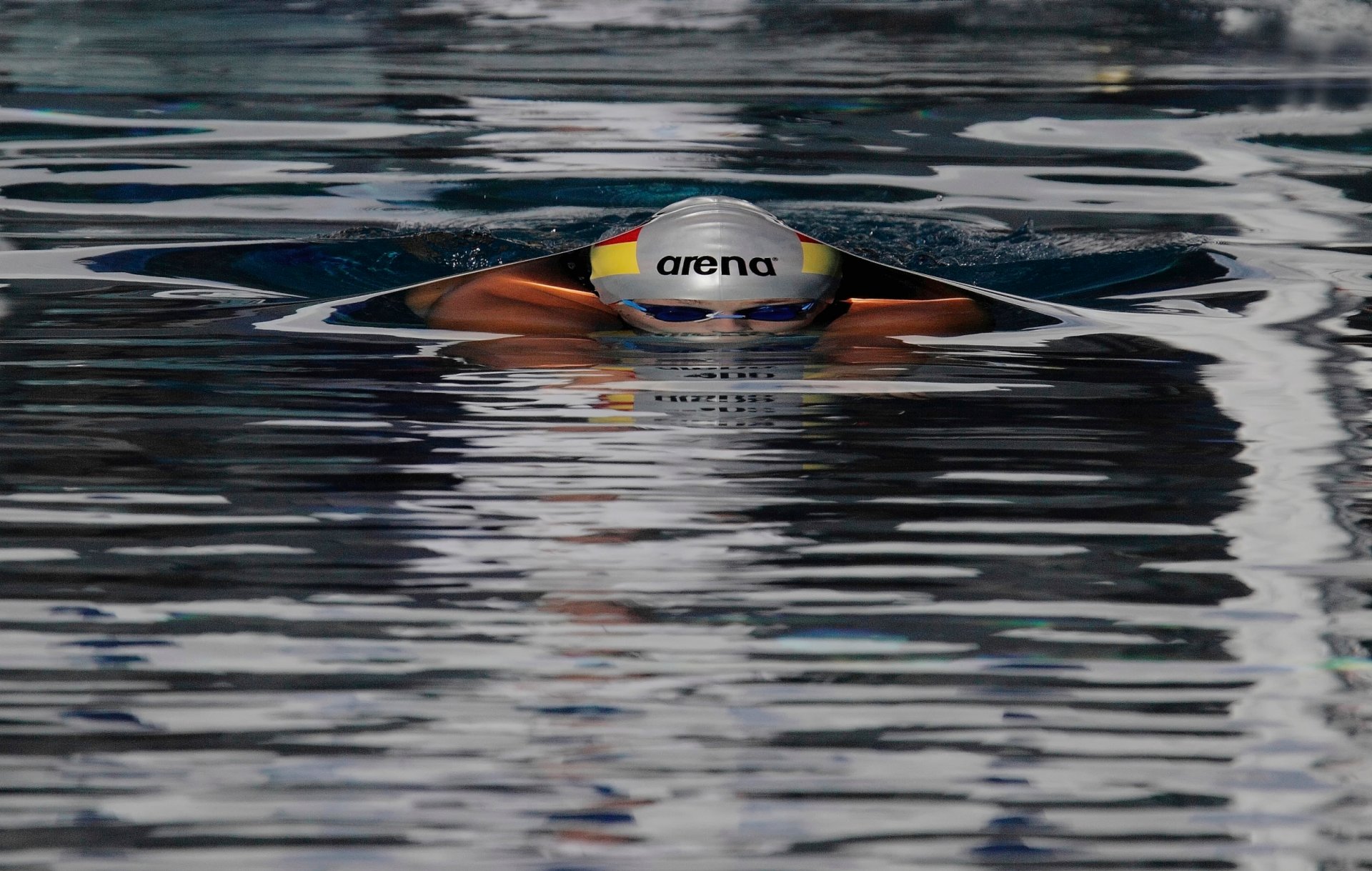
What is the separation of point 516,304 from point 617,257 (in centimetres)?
38

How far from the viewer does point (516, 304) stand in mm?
5332

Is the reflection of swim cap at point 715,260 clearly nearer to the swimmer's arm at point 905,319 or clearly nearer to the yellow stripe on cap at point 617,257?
the yellow stripe on cap at point 617,257

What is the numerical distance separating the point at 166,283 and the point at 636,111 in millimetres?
5232

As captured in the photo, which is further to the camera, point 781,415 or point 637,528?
point 781,415

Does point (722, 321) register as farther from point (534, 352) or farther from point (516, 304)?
point (516, 304)

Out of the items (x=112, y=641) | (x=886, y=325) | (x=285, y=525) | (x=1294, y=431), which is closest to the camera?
(x=112, y=641)

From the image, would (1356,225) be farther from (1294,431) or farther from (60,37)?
(60,37)

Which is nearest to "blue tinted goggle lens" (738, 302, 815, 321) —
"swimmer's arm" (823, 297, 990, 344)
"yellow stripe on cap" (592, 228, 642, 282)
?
"swimmer's arm" (823, 297, 990, 344)

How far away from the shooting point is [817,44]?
14273mm

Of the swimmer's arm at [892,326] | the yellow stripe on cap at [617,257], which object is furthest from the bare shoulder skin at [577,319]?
the yellow stripe on cap at [617,257]

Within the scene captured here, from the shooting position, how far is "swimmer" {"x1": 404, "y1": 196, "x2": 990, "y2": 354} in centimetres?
502

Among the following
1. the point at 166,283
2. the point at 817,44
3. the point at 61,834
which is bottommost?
the point at 61,834

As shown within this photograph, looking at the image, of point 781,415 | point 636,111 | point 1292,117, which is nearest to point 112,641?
point 781,415

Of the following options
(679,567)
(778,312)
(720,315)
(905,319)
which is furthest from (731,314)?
(679,567)
